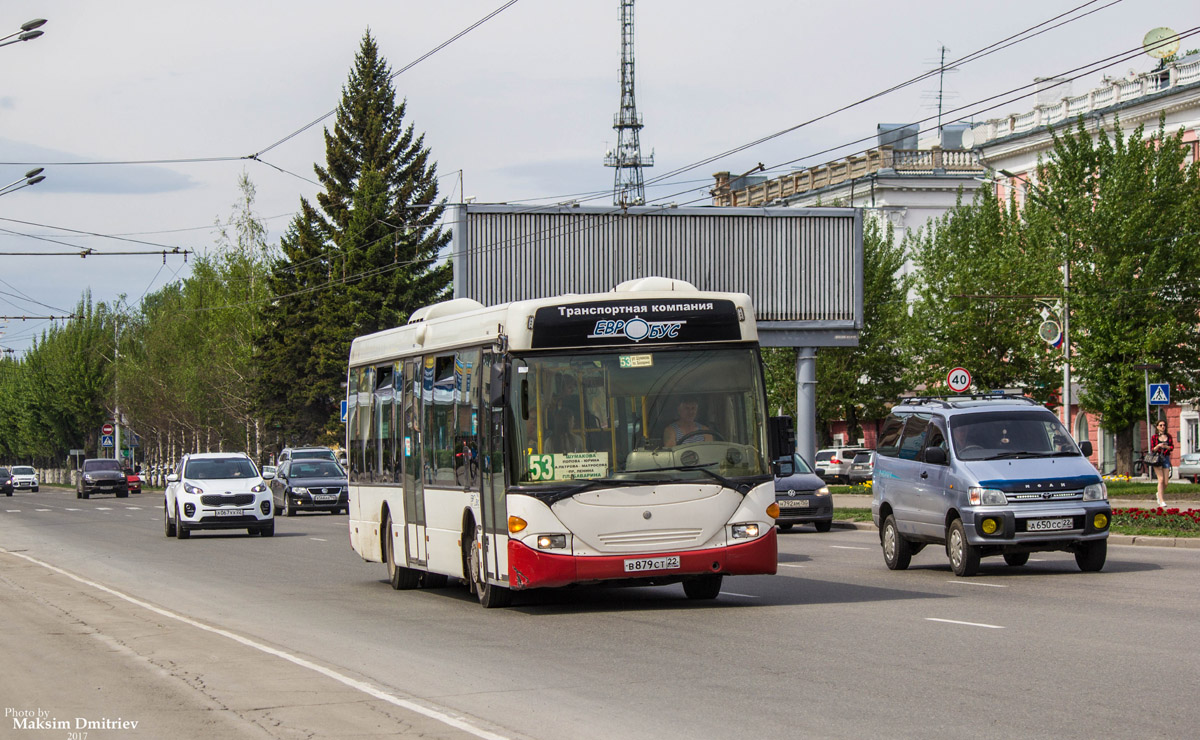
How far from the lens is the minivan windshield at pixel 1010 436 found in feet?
59.9

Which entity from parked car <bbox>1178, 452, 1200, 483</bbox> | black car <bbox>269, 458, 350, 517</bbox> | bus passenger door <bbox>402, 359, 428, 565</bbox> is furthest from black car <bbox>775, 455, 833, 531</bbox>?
parked car <bbox>1178, 452, 1200, 483</bbox>

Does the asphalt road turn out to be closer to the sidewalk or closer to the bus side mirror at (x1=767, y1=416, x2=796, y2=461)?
the bus side mirror at (x1=767, y1=416, x2=796, y2=461)

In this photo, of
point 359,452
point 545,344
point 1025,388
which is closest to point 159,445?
point 1025,388

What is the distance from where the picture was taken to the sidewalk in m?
23.0

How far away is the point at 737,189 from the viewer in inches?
3674

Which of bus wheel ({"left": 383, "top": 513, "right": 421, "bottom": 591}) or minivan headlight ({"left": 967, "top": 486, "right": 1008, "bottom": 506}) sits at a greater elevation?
minivan headlight ({"left": 967, "top": 486, "right": 1008, "bottom": 506})

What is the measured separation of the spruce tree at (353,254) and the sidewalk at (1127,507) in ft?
102

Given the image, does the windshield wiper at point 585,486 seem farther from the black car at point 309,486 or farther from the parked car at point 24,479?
the parked car at point 24,479

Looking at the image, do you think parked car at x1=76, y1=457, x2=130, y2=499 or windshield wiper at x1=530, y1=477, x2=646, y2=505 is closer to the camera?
windshield wiper at x1=530, y1=477, x2=646, y2=505

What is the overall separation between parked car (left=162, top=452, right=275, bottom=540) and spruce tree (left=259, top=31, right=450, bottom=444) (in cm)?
3701

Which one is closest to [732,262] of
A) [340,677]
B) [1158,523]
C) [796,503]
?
[796,503]

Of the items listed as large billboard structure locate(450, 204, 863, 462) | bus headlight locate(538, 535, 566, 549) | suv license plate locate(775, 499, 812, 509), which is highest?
large billboard structure locate(450, 204, 863, 462)

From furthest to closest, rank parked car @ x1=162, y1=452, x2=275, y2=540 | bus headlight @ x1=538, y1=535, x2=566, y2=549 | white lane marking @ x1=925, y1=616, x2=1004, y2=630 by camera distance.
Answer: parked car @ x1=162, y1=452, x2=275, y2=540 < bus headlight @ x1=538, y1=535, x2=566, y2=549 < white lane marking @ x1=925, y1=616, x2=1004, y2=630

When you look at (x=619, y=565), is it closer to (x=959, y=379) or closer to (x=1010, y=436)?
(x=1010, y=436)
